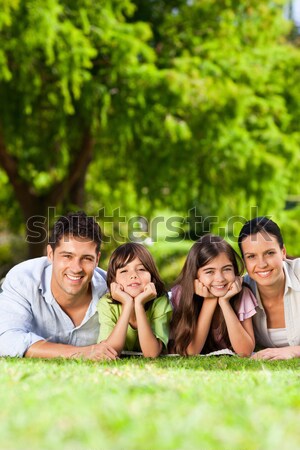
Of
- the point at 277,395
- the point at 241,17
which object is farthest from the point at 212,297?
the point at 241,17

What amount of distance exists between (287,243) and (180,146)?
4.34 meters

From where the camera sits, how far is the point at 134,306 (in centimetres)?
538

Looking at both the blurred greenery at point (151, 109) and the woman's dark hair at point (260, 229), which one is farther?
the blurred greenery at point (151, 109)

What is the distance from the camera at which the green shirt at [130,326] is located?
17.8 ft

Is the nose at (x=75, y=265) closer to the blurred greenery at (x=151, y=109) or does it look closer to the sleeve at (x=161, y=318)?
the sleeve at (x=161, y=318)

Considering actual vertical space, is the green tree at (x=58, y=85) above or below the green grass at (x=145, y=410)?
above

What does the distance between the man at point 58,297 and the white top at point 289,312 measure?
1170 millimetres

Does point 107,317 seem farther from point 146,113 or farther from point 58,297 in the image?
point 146,113

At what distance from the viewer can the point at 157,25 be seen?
17016mm

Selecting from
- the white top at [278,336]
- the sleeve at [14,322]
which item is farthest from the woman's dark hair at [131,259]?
the white top at [278,336]

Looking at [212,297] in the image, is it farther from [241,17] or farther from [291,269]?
[241,17]

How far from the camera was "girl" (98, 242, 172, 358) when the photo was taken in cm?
526

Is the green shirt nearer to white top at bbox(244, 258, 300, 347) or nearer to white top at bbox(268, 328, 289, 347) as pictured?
white top at bbox(244, 258, 300, 347)

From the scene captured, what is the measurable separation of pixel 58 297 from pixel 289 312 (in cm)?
169
